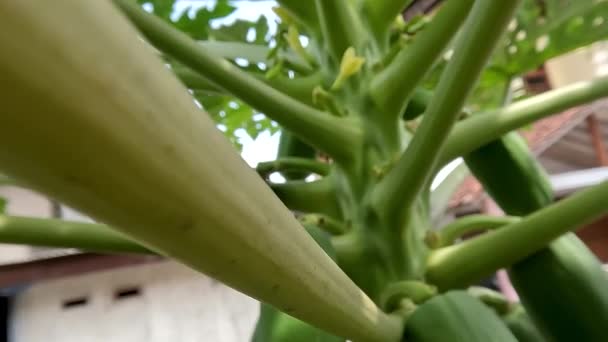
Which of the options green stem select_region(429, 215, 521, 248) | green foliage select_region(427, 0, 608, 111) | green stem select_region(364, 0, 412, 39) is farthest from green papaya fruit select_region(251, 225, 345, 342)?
green foliage select_region(427, 0, 608, 111)

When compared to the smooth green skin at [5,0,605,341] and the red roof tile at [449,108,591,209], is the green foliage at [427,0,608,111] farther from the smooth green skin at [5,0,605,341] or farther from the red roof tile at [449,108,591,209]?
the red roof tile at [449,108,591,209]

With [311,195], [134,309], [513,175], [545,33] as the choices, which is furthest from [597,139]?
[311,195]

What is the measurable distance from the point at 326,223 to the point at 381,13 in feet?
0.62

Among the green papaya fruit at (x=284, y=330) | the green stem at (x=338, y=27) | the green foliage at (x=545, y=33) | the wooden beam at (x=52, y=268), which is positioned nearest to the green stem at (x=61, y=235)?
the green papaya fruit at (x=284, y=330)

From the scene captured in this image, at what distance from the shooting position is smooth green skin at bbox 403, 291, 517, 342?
0.37 meters

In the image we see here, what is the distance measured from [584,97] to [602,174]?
37.5 inches

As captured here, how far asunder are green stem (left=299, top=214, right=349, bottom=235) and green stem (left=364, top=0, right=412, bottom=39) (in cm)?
17

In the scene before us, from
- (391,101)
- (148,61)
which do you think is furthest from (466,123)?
(148,61)

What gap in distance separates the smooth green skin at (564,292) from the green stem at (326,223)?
120 millimetres

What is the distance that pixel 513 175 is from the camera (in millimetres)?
551

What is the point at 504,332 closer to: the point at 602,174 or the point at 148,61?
the point at 148,61

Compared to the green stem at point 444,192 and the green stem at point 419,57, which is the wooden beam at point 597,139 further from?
the green stem at point 419,57

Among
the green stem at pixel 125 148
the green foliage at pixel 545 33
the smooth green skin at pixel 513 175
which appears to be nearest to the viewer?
the green stem at pixel 125 148

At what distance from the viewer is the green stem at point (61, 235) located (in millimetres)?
458
